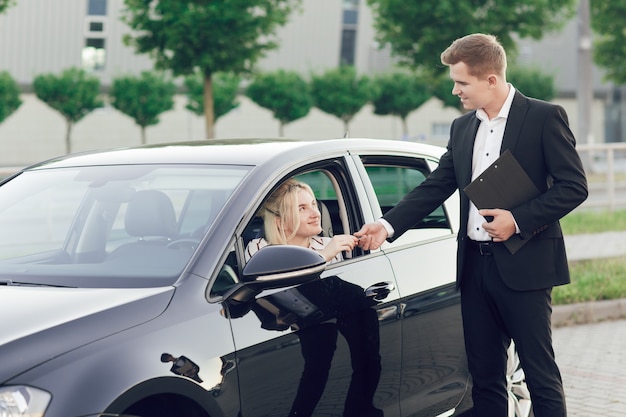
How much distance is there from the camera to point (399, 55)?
31.1 m

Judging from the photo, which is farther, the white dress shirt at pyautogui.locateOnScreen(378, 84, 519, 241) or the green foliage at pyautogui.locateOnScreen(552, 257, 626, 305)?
the green foliage at pyautogui.locateOnScreen(552, 257, 626, 305)

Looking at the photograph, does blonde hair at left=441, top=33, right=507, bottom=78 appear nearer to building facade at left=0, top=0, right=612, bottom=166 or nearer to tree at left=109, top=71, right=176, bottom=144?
building facade at left=0, top=0, right=612, bottom=166

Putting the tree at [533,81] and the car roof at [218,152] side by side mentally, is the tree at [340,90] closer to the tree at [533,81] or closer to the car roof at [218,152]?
the tree at [533,81]

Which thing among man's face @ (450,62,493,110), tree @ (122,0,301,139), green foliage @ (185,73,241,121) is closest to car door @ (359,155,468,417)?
man's face @ (450,62,493,110)

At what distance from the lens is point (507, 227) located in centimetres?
401

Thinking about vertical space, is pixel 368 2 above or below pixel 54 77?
above

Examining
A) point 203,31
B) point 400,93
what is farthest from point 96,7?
point 203,31

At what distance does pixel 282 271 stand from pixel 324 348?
1.35ft

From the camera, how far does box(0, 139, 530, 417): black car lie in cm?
301

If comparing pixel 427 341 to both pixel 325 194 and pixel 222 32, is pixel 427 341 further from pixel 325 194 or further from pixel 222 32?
pixel 222 32

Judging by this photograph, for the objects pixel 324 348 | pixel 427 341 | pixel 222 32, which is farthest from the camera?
pixel 222 32

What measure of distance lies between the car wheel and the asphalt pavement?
36.2 inches

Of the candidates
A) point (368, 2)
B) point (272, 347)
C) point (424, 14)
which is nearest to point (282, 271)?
point (272, 347)

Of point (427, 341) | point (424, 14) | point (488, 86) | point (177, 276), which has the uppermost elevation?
point (424, 14)
